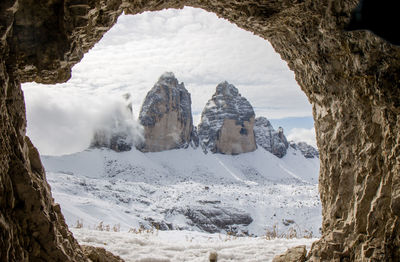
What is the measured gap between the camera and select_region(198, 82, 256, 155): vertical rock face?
198ft

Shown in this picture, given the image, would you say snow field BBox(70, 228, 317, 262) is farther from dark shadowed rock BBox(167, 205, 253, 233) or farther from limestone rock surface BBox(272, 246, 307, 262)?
dark shadowed rock BBox(167, 205, 253, 233)

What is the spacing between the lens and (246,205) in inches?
1029

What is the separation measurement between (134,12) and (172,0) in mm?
598

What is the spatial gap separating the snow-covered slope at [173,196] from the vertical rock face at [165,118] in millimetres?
2253

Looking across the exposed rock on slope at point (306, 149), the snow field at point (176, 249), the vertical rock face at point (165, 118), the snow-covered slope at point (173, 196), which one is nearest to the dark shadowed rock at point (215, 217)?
the snow-covered slope at point (173, 196)

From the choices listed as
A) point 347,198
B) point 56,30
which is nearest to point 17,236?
point 56,30

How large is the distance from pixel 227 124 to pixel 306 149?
22.7 metres

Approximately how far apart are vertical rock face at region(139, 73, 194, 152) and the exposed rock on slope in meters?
28.0

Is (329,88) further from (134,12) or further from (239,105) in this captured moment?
(239,105)

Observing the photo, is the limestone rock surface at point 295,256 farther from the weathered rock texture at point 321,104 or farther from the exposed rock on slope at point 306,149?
the exposed rock on slope at point 306,149

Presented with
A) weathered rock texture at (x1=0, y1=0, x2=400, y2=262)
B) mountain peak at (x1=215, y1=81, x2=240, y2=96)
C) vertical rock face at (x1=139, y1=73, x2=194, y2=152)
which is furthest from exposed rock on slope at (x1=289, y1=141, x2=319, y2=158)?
weathered rock texture at (x1=0, y1=0, x2=400, y2=262)

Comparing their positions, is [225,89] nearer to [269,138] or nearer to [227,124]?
[227,124]

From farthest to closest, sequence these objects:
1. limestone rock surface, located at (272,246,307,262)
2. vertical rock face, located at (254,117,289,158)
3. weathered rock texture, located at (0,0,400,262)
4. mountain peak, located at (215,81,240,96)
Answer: vertical rock face, located at (254,117,289,158) → mountain peak, located at (215,81,240,96) → limestone rock surface, located at (272,246,307,262) → weathered rock texture, located at (0,0,400,262)

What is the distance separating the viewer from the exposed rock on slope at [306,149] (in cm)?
6750
